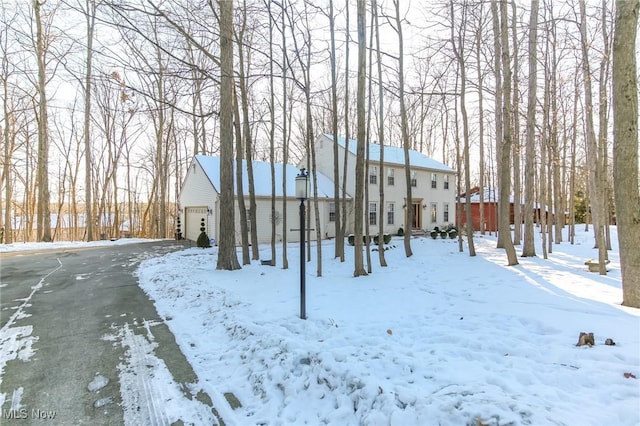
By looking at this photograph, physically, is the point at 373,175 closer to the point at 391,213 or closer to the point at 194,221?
the point at 391,213

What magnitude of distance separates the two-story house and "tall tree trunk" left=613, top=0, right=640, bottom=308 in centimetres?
1529

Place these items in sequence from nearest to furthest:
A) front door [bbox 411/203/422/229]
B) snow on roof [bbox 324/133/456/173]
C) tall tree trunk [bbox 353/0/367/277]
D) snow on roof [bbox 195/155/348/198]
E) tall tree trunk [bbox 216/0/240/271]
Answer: tall tree trunk [bbox 353/0/367/277], tall tree trunk [bbox 216/0/240/271], snow on roof [bbox 195/155/348/198], snow on roof [bbox 324/133/456/173], front door [bbox 411/203/422/229]

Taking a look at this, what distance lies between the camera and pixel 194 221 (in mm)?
20125

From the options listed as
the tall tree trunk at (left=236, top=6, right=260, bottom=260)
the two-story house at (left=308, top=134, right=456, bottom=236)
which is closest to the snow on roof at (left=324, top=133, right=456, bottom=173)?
the two-story house at (left=308, top=134, right=456, bottom=236)

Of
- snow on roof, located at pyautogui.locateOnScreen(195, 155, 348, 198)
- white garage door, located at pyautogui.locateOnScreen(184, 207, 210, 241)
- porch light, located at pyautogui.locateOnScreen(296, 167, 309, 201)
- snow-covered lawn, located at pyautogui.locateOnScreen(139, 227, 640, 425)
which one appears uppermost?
snow on roof, located at pyautogui.locateOnScreen(195, 155, 348, 198)

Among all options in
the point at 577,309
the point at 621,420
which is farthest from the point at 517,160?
the point at 621,420

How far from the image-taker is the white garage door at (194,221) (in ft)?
60.1

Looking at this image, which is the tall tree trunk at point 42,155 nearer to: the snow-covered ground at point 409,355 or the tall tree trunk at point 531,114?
the snow-covered ground at point 409,355

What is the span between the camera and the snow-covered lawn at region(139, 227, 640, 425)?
2.53m

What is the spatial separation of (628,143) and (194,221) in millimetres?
19528

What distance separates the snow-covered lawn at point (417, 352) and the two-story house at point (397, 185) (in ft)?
45.4

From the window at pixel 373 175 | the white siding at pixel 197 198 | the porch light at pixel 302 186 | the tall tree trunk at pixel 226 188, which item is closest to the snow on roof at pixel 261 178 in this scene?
the white siding at pixel 197 198

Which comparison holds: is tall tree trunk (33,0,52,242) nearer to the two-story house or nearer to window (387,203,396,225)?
the two-story house

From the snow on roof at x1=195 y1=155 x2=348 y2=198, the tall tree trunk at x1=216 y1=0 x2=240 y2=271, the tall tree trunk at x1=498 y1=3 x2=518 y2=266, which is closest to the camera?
the tall tree trunk at x1=498 y1=3 x2=518 y2=266
